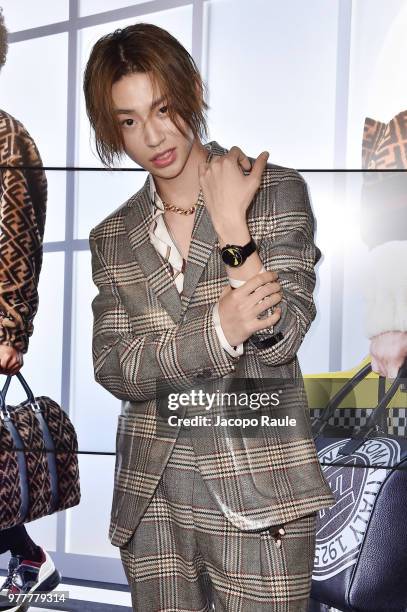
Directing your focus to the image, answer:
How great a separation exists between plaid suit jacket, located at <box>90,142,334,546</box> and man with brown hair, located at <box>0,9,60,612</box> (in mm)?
773

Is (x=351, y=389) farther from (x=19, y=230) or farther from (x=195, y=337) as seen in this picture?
(x=19, y=230)

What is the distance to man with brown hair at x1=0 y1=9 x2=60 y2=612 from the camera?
2289 mm

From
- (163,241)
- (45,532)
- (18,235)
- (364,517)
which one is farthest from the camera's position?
(45,532)

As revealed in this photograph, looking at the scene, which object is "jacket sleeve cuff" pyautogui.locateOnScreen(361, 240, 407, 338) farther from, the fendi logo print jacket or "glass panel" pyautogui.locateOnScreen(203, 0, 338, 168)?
the fendi logo print jacket

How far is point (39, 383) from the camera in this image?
2408 millimetres

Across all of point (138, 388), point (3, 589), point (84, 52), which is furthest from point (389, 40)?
point (3, 589)

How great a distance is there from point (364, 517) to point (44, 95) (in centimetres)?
157

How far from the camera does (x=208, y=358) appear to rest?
1.42m

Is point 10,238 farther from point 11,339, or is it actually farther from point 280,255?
point 280,255

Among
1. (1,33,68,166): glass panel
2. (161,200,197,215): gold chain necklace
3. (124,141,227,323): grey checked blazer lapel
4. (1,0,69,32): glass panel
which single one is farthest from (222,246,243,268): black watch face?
(1,0,69,32): glass panel

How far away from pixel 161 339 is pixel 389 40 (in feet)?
4.37

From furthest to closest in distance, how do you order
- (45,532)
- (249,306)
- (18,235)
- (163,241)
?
(45,532), (18,235), (163,241), (249,306)

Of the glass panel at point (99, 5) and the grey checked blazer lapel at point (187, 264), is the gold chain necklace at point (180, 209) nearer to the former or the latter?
the grey checked blazer lapel at point (187, 264)

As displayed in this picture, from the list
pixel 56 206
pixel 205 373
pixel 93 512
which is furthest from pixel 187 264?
pixel 93 512
